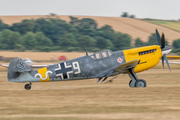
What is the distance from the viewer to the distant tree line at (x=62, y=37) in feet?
209

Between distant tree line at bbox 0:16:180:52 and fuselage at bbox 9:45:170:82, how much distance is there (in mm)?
46229

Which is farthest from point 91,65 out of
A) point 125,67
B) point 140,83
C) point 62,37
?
point 62,37

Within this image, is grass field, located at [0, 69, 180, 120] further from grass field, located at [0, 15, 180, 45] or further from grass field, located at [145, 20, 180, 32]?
grass field, located at [145, 20, 180, 32]

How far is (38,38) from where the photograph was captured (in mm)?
69000

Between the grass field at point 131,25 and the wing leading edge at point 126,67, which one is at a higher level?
the grass field at point 131,25

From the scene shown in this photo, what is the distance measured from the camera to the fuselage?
39.7ft

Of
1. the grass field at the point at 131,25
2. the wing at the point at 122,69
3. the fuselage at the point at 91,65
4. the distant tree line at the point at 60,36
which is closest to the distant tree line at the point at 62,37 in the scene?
the distant tree line at the point at 60,36

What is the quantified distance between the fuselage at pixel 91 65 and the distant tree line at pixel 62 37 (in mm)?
46229

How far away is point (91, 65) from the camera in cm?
1238

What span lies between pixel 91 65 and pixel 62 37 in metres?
59.2

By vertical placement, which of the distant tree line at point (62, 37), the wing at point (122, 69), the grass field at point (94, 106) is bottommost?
the grass field at point (94, 106)

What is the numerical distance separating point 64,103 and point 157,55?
5.94 metres

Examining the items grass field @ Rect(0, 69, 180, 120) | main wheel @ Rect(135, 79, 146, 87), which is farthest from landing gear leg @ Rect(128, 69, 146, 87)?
grass field @ Rect(0, 69, 180, 120)

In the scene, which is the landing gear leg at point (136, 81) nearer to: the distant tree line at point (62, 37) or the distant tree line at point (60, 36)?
the distant tree line at point (62, 37)
